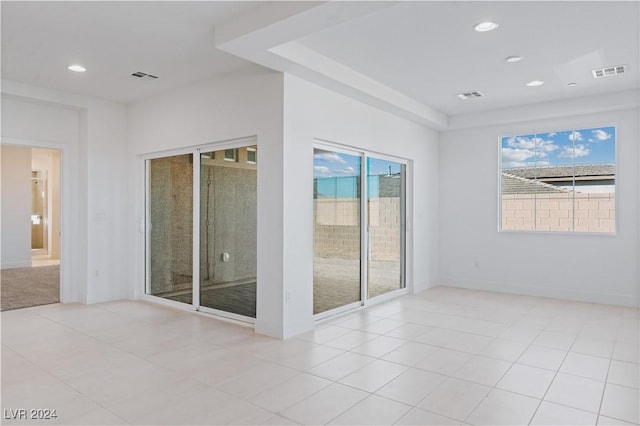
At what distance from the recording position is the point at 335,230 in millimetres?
4879

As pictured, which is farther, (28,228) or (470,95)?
(28,228)

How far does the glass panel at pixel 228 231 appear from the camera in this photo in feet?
15.0

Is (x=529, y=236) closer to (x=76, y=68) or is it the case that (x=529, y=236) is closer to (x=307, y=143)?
(x=307, y=143)

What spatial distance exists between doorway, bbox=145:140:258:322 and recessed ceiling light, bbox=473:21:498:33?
238 centimetres

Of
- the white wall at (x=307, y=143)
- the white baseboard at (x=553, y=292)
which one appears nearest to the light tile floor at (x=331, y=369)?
the white wall at (x=307, y=143)

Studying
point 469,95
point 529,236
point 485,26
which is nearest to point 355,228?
point 469,95

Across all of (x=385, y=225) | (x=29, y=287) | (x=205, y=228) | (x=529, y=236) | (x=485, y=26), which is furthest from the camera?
(x=29, y=287)

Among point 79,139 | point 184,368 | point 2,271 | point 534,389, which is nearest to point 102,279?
point 79,139

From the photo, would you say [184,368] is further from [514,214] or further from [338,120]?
[514,214]

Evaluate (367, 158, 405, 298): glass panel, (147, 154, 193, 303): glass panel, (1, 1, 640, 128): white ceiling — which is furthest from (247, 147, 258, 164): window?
(367, 158, 405, 298): glass panel

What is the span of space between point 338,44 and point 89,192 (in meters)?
3.87

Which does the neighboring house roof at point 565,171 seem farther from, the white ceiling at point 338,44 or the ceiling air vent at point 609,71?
the ceiling air vent at point 609,71

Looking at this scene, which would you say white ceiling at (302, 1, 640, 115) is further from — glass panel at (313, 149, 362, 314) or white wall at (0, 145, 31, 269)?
white wall at (0, 145, 31, 269)

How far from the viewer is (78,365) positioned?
10.8ft
